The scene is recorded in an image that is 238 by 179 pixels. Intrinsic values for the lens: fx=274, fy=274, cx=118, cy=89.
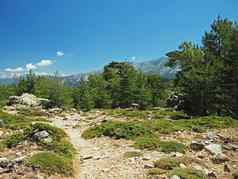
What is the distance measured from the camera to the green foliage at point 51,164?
36.8 ft

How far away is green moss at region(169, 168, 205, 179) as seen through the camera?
10389 millimetres

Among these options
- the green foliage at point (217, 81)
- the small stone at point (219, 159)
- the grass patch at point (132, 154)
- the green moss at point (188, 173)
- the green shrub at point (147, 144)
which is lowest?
the small stone at point (219, 159)

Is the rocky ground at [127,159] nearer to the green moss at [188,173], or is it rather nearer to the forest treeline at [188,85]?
the green moss at [188,173]

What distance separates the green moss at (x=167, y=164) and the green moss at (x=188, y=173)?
2.31ft

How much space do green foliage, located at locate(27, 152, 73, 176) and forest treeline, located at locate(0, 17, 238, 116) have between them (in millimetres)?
21867

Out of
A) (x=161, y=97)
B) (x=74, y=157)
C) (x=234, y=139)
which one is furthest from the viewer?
(x=161, y=97)

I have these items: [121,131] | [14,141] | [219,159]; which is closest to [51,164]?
[14,141]

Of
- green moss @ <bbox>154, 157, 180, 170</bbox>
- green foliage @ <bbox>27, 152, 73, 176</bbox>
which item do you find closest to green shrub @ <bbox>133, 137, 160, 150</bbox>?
green moss @ <bbox>154, 157, 180, 170</bbox>

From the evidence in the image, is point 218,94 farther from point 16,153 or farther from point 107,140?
point 16,153

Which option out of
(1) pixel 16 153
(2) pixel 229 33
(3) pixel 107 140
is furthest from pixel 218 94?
(1) pixel 16 153

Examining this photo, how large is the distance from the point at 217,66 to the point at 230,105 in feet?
15.3

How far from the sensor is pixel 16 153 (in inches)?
562

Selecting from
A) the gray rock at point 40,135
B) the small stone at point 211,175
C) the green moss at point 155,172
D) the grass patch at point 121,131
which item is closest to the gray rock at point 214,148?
the small stone at point 211,175

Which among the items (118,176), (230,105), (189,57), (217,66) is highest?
(189,57)
